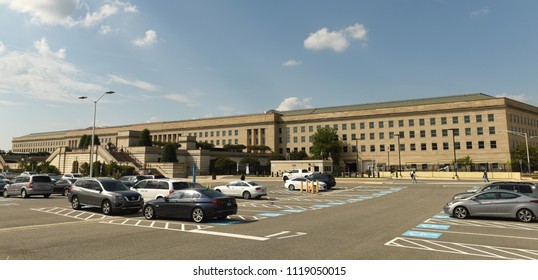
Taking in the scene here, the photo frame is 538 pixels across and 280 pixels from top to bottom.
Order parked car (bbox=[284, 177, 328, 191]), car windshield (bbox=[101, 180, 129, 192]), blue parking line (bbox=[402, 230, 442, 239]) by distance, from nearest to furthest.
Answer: blue parking line (bbox=[402, 230, 442, 239])
car windshield (bbox=[101, 180, 129, 192])
parked car (bbox=[284, 177, 328, 191])

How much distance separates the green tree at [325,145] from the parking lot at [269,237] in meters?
74.4

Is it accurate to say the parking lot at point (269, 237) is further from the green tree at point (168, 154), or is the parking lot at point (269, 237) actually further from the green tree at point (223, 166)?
the green tree at point (223, 166)

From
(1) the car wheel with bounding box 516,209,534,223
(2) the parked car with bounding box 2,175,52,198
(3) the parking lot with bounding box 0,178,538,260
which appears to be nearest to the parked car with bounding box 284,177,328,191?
(3) the parking lot with bounding box 0,178,538,260

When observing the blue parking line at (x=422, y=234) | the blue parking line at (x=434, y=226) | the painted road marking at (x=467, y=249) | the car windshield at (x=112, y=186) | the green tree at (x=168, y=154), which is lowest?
the blue parking line at (x=434, y=226)

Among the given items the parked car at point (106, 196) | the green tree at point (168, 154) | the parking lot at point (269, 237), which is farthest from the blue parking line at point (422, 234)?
the green tree at point (168, 154)

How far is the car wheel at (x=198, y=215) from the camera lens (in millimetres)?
14273

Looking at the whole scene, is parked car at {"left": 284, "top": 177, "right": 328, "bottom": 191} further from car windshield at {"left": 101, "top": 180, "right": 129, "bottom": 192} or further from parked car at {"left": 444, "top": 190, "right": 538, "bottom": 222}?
car windshield at {"left": 101, "top": 180, "right": 129, "bottom": 192}

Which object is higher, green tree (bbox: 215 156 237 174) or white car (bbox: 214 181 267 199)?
green tree (bbox: 215 156 237 174)

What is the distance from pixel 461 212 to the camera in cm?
1598

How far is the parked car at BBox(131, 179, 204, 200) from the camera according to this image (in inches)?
772

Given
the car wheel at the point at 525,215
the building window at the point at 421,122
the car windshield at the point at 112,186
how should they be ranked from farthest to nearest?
the building window at the point at 421,122 → the car windshield at the point at 112,186 → the car wheel at the point at 525,215

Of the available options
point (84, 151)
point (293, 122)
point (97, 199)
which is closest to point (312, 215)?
point (97, 199)

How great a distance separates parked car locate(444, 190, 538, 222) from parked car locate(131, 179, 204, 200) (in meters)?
13.3

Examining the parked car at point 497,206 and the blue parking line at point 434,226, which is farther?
the parked car at point 497,206
